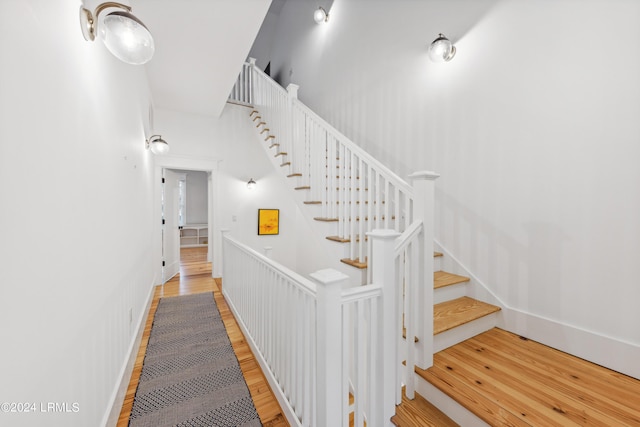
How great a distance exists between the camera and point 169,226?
4715mm

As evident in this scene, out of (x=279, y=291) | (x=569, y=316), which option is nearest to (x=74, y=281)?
(x=279, y=291)

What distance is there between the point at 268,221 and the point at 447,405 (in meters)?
4.36

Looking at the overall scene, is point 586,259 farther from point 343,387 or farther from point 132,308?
point 132,308

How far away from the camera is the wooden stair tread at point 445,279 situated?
6.98ft

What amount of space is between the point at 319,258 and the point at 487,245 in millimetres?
2844

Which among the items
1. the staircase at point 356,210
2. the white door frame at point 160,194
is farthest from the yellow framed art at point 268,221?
the staircase at point 356,210

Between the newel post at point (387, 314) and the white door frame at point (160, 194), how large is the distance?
4019 millimetres

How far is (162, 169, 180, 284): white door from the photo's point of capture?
449 centimetres

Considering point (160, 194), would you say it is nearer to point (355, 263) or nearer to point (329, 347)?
point (355, 263)

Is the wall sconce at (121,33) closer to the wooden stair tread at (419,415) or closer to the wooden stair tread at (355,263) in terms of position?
the wooden stair tread at (355,263)

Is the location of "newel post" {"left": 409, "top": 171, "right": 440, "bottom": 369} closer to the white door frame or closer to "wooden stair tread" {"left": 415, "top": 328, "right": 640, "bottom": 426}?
"wooden stair tread" {"left": 415, "top": 328, "right": 640, "bottom": 426}

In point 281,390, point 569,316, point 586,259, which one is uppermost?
point 586,259

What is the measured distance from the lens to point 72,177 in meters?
1.10

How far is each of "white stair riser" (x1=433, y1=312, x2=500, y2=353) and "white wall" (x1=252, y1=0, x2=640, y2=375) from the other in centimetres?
21
